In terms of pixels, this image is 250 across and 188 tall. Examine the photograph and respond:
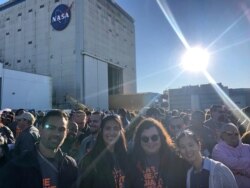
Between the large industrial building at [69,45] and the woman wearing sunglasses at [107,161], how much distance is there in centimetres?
3566

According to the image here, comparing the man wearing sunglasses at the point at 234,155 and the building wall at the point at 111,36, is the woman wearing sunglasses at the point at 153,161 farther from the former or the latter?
the building wall at the point at 111,36

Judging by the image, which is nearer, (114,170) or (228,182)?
(228,182)

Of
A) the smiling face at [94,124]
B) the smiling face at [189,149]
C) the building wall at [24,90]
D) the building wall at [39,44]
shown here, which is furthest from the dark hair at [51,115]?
the building wall at [39,44]

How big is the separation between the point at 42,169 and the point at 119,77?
4815 centimetres

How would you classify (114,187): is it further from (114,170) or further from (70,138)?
(70,138)

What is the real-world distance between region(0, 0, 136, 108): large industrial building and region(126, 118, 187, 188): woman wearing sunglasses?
3584 centimetres

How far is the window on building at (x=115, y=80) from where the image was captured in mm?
48688

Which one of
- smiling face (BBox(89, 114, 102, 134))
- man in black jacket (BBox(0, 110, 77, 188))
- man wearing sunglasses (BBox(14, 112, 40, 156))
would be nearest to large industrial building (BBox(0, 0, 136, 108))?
man wearing sunglasses (BBox(14, 112, 40, 156))

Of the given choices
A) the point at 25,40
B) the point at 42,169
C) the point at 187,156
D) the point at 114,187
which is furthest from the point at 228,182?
the point at 25,40

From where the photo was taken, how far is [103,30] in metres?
45.2

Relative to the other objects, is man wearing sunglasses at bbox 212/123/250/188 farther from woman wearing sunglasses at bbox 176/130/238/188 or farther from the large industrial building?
the large industrial building

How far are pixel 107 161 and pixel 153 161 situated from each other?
597 mm

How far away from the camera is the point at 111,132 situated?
3672 millimetres

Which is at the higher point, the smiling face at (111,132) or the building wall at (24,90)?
the building wall at (24,90)
